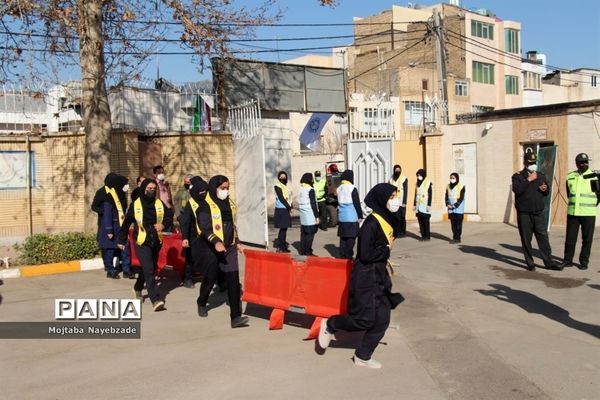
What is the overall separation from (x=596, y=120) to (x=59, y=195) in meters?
13.0

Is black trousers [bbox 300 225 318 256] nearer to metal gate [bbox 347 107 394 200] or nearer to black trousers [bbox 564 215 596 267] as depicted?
black trousers [bbox 564 215 596 267]

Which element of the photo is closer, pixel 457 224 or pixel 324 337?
pixel 324 337

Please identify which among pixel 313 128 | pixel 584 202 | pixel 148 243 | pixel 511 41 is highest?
pixel 511 41

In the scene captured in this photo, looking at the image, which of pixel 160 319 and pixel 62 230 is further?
pixel 62 230

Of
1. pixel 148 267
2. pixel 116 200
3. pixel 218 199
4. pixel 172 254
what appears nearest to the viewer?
pixel 218 199

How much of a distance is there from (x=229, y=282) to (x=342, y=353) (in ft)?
5.38

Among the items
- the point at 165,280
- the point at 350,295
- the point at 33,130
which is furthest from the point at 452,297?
the point at 33,130

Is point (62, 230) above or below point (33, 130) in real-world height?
below

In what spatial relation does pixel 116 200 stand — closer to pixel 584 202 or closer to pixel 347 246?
pixel 347 246

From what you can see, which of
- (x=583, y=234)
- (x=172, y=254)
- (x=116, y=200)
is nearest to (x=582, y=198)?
(x=583, y=234)

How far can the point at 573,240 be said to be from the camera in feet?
33.9

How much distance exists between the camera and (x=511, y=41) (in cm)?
5931

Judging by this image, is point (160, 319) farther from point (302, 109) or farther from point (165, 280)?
point (302, 109)

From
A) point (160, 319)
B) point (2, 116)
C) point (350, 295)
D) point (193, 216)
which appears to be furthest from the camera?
point (2, 116)
